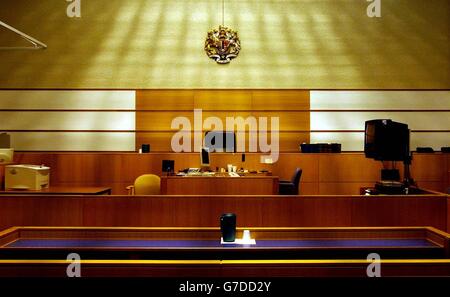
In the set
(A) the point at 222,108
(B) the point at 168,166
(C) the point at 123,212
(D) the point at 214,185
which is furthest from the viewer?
(A) the point at 222,108

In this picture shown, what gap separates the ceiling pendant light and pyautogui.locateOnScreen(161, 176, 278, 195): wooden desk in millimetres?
2911

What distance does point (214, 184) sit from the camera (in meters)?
5.64

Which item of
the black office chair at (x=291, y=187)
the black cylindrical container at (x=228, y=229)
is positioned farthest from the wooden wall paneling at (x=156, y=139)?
the black cylindrical container at (x=228, y=229)

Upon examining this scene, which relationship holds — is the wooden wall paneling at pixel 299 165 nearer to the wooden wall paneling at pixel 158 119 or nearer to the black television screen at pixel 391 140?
the wooden wall paneling at pixel 158 119

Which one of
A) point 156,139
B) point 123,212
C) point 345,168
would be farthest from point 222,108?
point 123,212

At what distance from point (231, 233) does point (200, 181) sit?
3211 mm

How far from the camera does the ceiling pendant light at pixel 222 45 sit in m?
7.62

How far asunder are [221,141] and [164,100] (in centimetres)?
155

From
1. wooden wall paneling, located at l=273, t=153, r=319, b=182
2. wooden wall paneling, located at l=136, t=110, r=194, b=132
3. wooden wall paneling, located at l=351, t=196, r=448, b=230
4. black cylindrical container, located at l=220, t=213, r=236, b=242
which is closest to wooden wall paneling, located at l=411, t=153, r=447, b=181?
wooden wall paneling, located at l=273, t=153, r=319, b=182

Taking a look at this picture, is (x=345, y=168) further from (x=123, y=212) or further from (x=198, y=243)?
(x=198, y=243)

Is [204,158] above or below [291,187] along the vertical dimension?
above

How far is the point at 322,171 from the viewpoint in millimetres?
7328

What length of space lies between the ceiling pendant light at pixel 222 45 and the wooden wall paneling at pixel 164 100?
0.87m

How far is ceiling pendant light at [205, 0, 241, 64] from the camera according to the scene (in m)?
7.62
